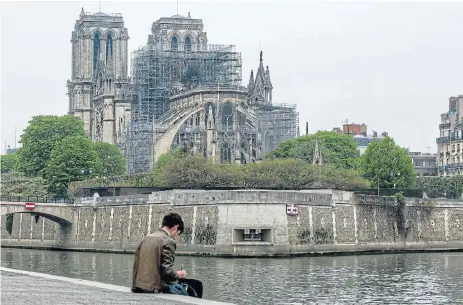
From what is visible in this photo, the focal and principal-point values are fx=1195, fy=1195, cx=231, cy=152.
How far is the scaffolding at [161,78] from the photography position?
119875mm

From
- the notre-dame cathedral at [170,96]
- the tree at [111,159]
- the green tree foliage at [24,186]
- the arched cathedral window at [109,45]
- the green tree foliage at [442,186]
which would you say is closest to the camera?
the green tree foliage at [24,186]

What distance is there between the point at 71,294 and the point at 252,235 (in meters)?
39.8

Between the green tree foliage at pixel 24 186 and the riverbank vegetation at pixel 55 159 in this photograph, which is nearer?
the green tree foliage at pixel 24 186

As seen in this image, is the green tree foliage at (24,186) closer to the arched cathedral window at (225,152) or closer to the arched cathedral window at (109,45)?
the arched cathedral window at (225,152)

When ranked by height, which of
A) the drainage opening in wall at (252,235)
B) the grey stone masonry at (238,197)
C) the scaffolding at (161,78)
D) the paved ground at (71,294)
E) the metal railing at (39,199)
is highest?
the scaffolding at (161,78)

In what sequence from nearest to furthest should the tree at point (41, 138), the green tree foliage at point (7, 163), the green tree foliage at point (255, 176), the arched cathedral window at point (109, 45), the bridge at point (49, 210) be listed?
the bridge at point (49, 210)
the green tree foliage at point (255, 176)
the tree at point (41, 138)
the green tree foliage at point (7, 163)
the arched cathedral window at point (109, 45)

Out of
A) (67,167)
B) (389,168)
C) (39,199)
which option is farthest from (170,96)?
(39,199)

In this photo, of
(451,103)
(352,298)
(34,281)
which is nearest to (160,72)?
(451,103)

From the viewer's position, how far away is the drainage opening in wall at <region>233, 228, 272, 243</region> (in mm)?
59188

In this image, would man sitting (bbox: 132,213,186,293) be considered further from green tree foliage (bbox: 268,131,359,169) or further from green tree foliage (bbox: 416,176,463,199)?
green tree foliage (bbox: 268,131,359,169)

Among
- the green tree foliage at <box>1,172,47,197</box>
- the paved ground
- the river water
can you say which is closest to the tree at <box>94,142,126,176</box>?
the green tree foliage at <box>1,172,47,197</box>

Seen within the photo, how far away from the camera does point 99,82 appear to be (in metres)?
134

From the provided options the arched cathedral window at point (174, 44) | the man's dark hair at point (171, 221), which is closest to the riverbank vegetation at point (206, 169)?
the arched cathedral window at point (174, 44)

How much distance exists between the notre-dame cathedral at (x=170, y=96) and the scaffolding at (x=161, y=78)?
0.34ft
